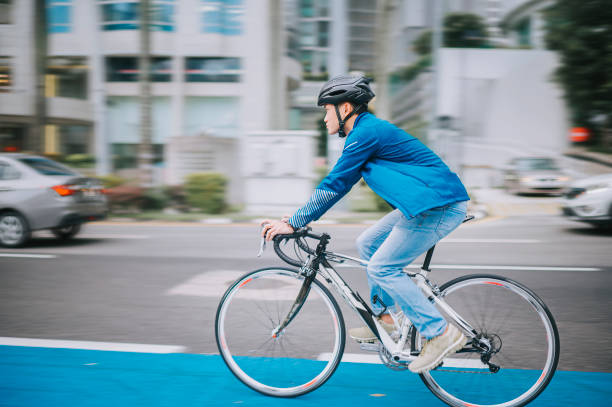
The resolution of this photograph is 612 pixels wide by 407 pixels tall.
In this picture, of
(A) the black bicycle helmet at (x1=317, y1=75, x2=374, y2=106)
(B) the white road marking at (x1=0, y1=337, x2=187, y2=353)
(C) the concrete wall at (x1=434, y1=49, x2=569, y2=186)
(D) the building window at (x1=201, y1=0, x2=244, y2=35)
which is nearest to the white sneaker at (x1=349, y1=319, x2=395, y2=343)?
(A) the black bicycle helmet at (x1=317, y1=75, x2=374, y2=106)

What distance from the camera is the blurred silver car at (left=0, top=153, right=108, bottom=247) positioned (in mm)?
8344

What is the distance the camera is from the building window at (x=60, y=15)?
27875mm

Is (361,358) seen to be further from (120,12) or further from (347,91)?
(120,12)

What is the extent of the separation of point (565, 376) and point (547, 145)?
91.8 feet

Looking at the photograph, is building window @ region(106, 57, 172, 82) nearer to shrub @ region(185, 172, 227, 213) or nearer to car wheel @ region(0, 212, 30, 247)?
shrub @ region(185, 172, 227, 213)

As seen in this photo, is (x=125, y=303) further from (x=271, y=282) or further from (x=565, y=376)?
(x=565, y=376)

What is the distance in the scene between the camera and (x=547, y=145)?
2842 cm

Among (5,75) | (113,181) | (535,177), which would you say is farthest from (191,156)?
(5,75)

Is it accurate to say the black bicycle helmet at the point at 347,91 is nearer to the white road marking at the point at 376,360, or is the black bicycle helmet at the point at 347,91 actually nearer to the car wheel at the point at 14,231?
the white road marking at the point at 376,360

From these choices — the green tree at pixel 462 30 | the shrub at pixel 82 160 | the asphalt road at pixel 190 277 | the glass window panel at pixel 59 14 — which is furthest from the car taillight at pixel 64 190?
the green tree at pixel 462 30

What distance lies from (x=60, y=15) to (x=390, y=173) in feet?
99.8

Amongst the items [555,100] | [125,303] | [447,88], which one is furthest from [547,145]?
[125,303]


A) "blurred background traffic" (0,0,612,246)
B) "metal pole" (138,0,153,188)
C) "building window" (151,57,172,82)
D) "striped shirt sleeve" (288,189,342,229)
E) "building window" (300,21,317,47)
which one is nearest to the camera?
"striped shirt sleeve" (288,189,342,229)

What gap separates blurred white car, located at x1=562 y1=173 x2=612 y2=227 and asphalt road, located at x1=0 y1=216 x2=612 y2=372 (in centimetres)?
35
